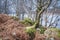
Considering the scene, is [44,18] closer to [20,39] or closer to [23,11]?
[23,11]

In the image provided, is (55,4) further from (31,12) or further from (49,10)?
(31,12)

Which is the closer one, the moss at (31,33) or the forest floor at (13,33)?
the forest floor at (13,33)

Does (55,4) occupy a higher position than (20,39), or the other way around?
(55,4)

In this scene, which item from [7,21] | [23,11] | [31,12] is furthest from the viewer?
[23,11]

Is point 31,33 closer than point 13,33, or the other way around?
point 13,33

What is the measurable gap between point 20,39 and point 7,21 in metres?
1.23

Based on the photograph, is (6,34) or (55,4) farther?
(55,4)

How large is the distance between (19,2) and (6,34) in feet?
15.5

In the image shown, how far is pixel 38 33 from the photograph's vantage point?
519 cm

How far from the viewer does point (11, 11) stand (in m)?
10.1

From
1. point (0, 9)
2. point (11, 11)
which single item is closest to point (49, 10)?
point (11, 11)

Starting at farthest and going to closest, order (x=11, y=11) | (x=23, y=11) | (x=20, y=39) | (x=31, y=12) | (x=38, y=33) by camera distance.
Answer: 1. (x=11, y=11)
2. (x=23, y=11)
3. (x=31, y=12)
4. (x=38, y=33)
5. (x=20, y=39)

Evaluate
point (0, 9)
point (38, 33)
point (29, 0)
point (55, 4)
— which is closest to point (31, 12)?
point (29, 0)

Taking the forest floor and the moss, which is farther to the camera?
the moss
